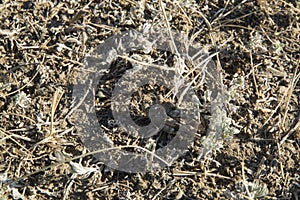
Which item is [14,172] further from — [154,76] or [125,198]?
[154,76]

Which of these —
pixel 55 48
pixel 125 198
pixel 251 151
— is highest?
pixel 55 48

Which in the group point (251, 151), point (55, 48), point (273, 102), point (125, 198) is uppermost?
point (55, 48)

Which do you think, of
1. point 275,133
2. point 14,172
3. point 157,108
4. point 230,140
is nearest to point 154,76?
point 157,108

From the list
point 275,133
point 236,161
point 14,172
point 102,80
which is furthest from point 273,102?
point 14,172

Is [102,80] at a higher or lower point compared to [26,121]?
higher

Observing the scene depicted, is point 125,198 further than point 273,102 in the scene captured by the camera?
No

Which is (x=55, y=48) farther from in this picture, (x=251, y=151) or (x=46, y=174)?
(x=251, y=151)
